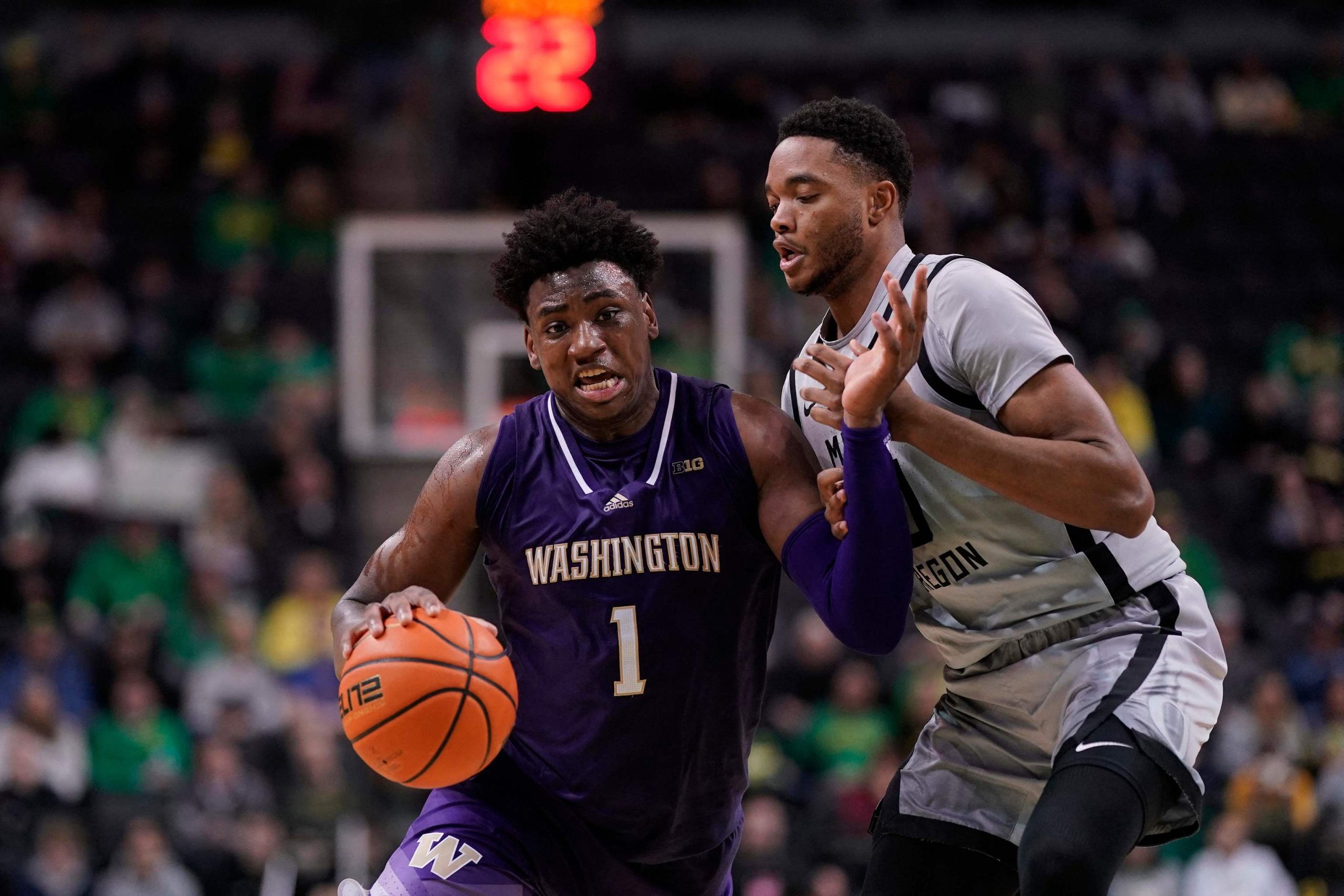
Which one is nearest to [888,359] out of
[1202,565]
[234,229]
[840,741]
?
[840,741]

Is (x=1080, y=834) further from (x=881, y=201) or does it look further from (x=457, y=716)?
(x=881, y=201)

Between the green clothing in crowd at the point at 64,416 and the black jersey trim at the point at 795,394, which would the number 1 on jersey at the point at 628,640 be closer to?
the black jersey trim at the point at 795,394

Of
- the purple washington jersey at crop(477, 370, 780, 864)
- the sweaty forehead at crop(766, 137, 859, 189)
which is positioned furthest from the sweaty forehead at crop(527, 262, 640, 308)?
the sweaty forehead at crop(766, 137, 859, 189)

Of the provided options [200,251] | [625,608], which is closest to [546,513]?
[625,608]

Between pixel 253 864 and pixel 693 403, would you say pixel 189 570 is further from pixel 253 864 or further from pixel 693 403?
pixel 693 403

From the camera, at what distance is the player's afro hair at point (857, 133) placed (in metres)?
3.97

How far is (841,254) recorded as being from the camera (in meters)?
3.94

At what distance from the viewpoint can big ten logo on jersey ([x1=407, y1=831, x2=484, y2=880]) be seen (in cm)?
380

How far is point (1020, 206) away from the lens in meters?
13.5

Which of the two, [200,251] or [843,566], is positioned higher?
[200,251]

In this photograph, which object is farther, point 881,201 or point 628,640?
point 881,201

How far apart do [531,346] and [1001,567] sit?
48.4 inches

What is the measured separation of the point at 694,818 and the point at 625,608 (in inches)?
22.4

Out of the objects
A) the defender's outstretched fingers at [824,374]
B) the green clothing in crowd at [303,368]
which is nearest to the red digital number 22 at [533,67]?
the green clothing in crowd at [303,368]
